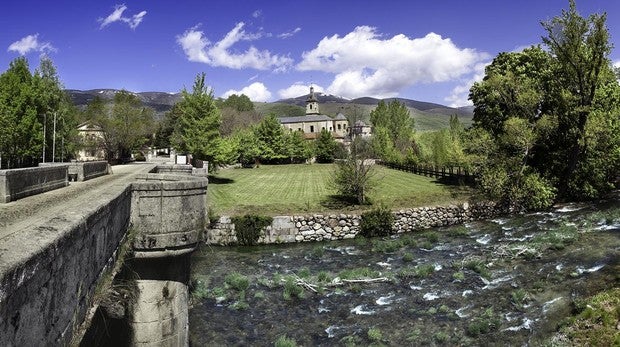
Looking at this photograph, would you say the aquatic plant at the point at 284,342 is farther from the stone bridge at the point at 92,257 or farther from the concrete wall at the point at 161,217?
the concrete wall at the point at 161,217

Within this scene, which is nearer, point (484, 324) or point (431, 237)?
point (484, 324)

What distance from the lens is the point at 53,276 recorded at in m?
3.69

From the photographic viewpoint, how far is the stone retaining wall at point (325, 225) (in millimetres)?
26594

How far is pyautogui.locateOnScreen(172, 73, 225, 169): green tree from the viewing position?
1672 inches

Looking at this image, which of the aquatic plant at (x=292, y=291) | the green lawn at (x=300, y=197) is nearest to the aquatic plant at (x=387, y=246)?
the green lawn at (x=300, y=197)

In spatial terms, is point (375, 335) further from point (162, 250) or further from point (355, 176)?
point (355, 176)

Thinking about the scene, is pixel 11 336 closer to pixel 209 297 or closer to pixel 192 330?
pixel 192 330

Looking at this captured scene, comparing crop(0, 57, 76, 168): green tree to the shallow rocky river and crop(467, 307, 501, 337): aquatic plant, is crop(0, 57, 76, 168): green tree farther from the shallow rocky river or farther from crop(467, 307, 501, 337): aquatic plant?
crop(467, 307, 501, 337): aquatic plant

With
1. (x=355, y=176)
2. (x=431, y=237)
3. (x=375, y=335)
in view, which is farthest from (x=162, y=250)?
(x=355, y=176)

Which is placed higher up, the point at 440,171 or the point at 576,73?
the point at 576,73

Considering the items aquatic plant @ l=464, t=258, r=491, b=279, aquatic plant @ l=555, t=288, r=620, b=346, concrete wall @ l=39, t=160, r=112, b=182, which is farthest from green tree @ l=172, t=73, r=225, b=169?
aquatic plant @ l=555, t=288, r=620, b=346

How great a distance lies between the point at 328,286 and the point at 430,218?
46.7 feet

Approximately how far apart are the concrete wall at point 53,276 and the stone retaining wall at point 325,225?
68.3 feet

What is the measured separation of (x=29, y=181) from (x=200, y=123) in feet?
112
